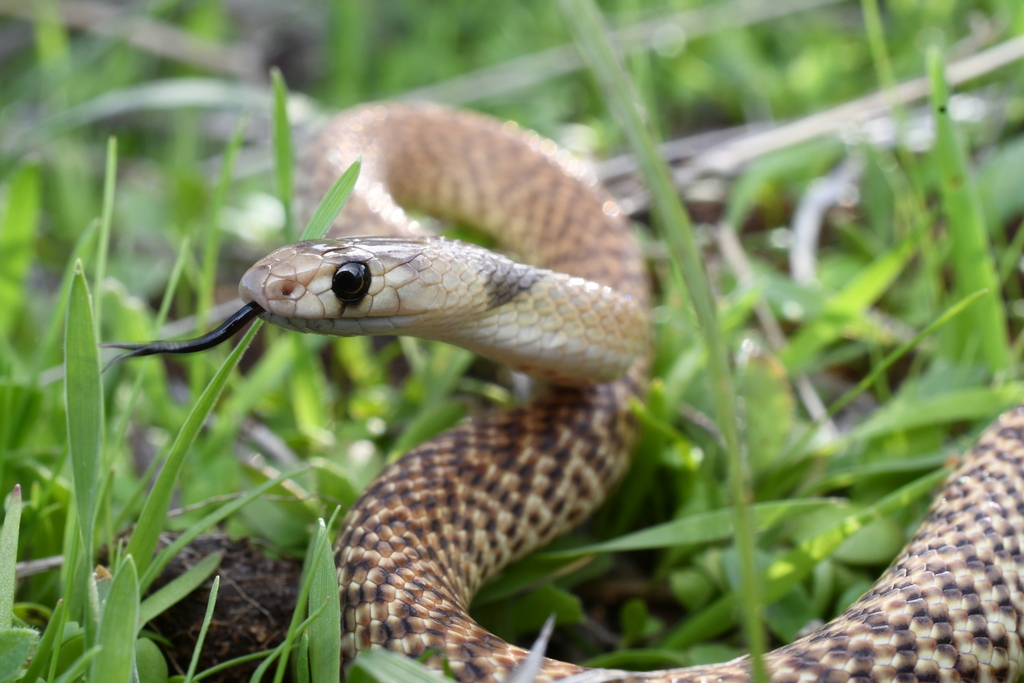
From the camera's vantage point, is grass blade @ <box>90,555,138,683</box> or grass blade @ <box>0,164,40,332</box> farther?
grass blade @ <box>0,164,40,332</box>

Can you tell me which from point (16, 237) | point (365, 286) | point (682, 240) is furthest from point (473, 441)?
point (16, 237)

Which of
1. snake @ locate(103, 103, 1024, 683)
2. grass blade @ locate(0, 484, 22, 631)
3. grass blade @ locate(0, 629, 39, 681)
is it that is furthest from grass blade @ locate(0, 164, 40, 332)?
grass blade @ locate(0, 629, 39, 681)

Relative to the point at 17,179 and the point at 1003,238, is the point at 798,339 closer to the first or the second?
the point at 1003,238

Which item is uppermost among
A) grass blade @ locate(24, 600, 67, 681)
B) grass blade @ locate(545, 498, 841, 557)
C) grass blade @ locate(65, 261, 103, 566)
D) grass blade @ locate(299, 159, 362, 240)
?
grass blade @ locate(299, 159, 362, 240)

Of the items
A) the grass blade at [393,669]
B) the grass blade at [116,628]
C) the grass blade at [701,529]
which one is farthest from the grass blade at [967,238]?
the grass blade at [116,628]

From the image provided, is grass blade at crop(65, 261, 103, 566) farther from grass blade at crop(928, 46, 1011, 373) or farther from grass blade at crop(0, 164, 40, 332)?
grass blade at crop(928, 46, 1011, 373)

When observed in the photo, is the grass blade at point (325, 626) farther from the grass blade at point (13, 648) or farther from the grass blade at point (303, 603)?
the grass blade at point (13, 648)

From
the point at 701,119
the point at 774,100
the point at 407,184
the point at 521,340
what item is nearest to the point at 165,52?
the point at 407,184

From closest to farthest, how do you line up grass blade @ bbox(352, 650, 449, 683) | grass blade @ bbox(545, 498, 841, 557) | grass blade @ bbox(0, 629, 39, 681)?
grass blade @ bbox(352, 650, 449, 683) < grass blade @ bbox(0, 629, 39, 681) < grass blade @ bbox(545, 498, 841, 557)

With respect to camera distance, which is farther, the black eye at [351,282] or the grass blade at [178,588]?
the black eye at [351,282]
